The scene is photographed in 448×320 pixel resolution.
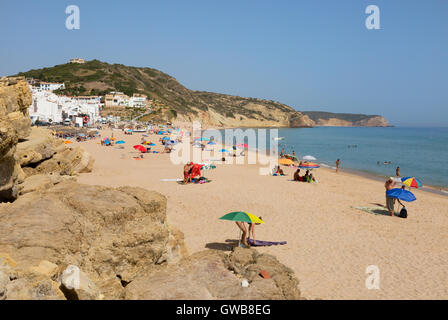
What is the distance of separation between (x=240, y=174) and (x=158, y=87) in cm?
11941

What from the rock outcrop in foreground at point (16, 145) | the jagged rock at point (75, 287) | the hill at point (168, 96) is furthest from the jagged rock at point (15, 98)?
the hill at point (168, 96)

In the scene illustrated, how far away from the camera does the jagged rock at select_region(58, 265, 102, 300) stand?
11.4 feet

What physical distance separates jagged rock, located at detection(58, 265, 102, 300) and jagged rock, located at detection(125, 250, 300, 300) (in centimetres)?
75

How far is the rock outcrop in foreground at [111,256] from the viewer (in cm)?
380

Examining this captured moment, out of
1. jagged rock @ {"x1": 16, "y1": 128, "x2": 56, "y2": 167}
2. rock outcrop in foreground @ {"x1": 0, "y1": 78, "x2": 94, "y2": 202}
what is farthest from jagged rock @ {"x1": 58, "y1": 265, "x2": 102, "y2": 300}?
jagged rock @ {"x1": 16, "y1": 128, "x2": 56, "y2": 167}

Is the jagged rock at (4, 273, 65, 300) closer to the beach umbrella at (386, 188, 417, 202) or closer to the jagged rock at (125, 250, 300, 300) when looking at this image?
the jagged rock at (125, 250, 300, 300)

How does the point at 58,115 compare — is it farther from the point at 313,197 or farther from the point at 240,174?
the point at 313,197

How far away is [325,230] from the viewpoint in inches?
443

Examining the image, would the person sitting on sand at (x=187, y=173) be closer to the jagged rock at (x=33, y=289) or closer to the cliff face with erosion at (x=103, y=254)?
the cliff face with erosion at (x=103, y=254)

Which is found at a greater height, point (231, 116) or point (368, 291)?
point (231, 116)

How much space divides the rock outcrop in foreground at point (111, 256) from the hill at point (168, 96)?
264 feet

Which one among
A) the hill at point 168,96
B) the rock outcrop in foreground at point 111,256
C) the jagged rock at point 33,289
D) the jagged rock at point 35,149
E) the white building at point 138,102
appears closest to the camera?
the jagged rock at point 33,289

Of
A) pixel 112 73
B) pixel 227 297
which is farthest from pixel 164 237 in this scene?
pixel 112 73

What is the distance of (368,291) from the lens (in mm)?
7184
